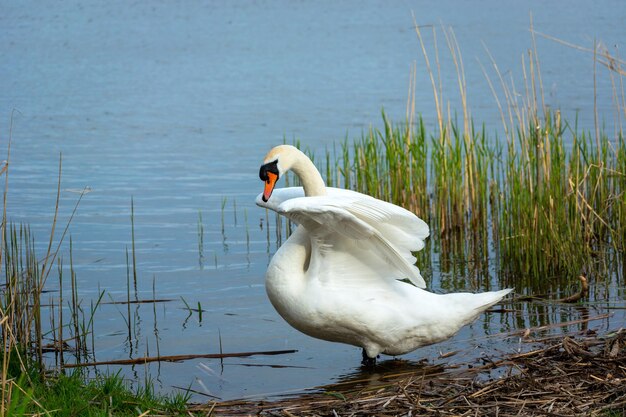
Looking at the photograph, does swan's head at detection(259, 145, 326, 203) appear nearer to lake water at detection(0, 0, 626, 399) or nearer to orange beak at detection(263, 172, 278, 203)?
orange beak at detection(263, 172, 278, 203)

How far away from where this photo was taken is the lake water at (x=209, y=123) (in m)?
6.93

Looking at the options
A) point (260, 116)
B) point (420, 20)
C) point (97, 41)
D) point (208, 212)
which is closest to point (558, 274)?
point (208, 212)

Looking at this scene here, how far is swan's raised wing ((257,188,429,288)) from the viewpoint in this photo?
530 centimetres

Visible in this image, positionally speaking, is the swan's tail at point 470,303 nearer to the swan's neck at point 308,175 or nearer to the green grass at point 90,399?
the swan's neck at point 308,175

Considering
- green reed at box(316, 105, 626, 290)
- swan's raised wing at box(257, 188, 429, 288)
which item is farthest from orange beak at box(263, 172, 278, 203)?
green reed at box(316, 105, 626, 290)

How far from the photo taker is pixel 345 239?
19.1 ft

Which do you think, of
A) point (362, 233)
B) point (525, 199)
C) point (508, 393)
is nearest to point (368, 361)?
point (362, 233)

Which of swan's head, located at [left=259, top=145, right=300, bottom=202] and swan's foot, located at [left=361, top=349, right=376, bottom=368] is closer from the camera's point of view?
swan's head, located at [left=259, top=145, right=300, bottom=202]

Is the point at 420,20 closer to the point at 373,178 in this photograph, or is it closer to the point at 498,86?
the point at 498,86

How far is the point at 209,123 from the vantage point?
16.4 metres

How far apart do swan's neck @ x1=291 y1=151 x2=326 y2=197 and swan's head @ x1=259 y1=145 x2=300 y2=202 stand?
0.17 feet

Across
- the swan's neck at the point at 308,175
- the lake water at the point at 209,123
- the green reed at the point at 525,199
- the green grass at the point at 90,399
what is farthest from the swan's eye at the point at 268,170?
the green reed at the point at 525,199

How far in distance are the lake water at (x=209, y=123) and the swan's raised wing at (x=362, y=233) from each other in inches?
29.9

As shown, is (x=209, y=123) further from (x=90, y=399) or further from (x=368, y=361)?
(x=90, y=399)
